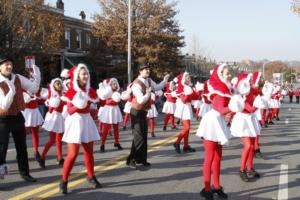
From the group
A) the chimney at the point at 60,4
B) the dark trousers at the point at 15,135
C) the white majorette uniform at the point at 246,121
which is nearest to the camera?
the dark trousers at the point at 15,135

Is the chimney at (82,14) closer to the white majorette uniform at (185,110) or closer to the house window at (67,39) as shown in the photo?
the house window at (67,39)

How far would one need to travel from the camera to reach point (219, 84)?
6379 millimetres

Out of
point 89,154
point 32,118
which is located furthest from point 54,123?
point 89,154

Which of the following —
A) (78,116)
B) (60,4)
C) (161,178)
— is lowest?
(161,178)

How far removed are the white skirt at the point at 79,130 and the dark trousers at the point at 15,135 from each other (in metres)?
1.04

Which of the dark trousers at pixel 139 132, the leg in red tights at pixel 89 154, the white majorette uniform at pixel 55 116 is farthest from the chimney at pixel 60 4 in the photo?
the leg in red tights at pixel 89 154

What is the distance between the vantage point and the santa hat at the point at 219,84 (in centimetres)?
631

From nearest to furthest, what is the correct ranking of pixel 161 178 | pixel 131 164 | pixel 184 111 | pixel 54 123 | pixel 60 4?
1. pixel 161 178
2. pixel 131 164
3. pixel 54 123
4. pixel 184 111
5. pixel 60 4

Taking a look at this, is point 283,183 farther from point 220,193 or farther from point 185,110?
point 185,110

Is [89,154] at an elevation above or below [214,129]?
below

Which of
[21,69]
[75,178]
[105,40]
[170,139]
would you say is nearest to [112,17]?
[105,40]

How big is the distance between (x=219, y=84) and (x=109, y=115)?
4997 mm

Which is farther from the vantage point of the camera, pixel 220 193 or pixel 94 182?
pixel 94 182

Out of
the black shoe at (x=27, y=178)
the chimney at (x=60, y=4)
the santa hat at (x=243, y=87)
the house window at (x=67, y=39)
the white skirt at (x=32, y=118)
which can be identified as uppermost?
the chimney at (x=60, y=4)
